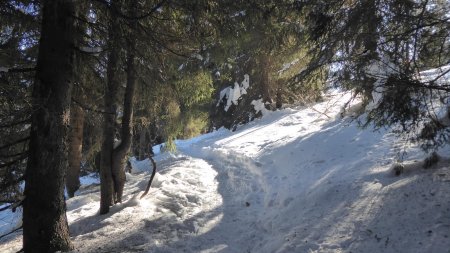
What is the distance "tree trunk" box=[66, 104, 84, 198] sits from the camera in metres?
11.7

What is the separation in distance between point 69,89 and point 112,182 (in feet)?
11.4

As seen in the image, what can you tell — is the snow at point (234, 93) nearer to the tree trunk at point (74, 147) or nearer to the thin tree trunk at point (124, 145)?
the tree trunk at point (74, 147)

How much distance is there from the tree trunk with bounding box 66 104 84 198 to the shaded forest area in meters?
1.73

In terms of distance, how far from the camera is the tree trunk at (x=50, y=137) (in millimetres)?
5738

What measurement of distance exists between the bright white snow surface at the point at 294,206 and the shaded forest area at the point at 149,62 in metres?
0.80

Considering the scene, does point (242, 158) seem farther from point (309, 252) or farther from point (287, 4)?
point (309, 252)

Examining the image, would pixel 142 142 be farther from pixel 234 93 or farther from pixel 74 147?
pixel 234 93

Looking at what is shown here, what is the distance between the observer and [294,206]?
7578 mm

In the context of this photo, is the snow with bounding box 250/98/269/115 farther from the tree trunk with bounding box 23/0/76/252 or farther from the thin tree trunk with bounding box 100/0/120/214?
the tree trunk with bounding box 23/0/76/252

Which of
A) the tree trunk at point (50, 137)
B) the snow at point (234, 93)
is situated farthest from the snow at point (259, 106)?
the tree trunk at point (50, 137)

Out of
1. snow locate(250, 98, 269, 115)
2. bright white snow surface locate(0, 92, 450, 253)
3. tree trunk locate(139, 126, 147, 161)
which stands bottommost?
bright white snow surface locate(0, 92, 450, 253)

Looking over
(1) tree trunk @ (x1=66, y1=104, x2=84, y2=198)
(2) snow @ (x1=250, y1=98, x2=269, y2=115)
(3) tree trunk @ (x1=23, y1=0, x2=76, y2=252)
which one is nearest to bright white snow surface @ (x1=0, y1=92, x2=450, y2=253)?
(1) tree trunk @ (x1=66, y1=104, x2=84, y2=198)

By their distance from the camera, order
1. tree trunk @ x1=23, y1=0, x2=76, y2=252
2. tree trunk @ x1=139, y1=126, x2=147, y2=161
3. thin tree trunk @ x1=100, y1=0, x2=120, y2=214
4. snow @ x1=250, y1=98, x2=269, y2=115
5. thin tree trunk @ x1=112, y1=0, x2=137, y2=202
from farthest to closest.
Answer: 1. snow @ x1=250, y1=98, x2=269, y2=115
2. tree trunk @ x1=139, y1=126, x2=147, y2=161
3. thin tree trunk @ x1=112, y1=0, x2=137, y2=202
4. thin tree trunk @ x1=100, y1=0, x2=120, y2=214
5. tree trunk @ x1=23, y1=0, x2=76, y2=252

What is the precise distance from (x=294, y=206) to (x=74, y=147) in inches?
295
